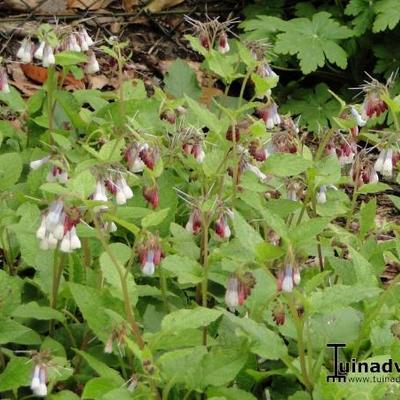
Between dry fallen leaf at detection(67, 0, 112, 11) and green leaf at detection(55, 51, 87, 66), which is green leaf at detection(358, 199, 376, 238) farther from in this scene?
dry fallen leaf at detection(67, 0, 112, 11)

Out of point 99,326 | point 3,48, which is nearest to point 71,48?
point 99,326

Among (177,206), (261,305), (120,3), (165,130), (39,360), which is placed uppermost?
(120,3)

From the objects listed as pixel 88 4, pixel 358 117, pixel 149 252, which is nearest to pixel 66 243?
pixel 149 252

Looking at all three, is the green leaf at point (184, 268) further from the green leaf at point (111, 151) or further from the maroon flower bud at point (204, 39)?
the maroon flower bud at point (204, 39)

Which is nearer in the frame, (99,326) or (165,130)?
(99,326)

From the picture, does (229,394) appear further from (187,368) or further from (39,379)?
(39,379)

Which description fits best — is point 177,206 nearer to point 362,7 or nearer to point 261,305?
point 261,305

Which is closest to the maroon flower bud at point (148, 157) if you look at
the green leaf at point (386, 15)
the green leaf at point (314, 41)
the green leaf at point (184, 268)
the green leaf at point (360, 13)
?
the green leaf at point (184, 268)

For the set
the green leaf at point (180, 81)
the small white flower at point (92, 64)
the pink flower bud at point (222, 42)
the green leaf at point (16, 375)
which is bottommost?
the green leaf at point (16, 375)
